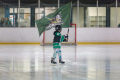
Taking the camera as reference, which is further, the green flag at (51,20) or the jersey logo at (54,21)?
the jersey logo at (54,21)

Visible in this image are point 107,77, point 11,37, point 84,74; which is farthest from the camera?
point 11,37

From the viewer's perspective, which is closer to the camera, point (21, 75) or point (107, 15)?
point (21, 75)

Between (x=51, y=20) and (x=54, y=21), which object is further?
(x=51, y=20)

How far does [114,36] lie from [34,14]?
307 inches

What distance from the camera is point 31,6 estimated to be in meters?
25.7

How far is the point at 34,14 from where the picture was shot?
25688mm

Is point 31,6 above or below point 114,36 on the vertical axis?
above

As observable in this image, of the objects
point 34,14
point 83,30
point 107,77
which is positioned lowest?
point 107,77

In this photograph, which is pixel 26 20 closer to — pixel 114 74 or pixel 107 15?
pixel 107 15

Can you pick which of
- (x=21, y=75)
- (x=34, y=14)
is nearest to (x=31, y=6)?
(x=34, y=14)

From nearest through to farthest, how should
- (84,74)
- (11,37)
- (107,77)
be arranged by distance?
1. (107,77)
2. (84,74)
3. (11,37)

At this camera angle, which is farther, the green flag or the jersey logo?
the jersey logo

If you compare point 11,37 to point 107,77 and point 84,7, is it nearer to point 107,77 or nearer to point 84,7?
point 84,7

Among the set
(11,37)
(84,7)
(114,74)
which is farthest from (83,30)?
(114,74)
